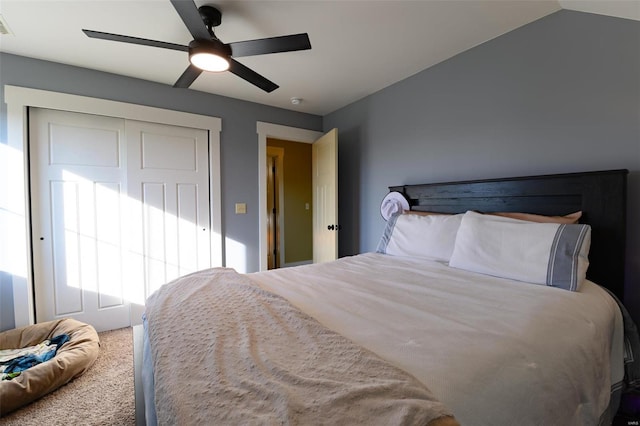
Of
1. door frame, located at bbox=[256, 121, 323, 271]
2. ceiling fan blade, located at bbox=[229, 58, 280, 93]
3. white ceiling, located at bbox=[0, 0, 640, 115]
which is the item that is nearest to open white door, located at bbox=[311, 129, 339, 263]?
door frame, located at bbox=[256, 121, 323, 271]

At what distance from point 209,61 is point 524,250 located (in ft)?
7.09

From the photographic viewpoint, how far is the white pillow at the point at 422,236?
195 cm

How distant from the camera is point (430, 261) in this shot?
1920 mm

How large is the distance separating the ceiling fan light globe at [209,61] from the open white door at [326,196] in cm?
158

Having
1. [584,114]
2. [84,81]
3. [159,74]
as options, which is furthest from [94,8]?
[584,114]

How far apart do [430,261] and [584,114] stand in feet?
4.24

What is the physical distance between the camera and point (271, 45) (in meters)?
1.52

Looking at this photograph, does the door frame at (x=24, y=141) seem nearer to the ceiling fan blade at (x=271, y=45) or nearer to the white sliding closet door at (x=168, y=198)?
the white sliding closet door at (x=168, y=198)

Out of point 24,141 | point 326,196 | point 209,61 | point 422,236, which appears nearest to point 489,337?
point 422,236

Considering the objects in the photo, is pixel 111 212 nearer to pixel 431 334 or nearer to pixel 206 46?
pixel 206 46

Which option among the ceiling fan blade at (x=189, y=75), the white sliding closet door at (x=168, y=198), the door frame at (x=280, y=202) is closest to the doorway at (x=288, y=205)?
the door frame at (x=280, y=202)

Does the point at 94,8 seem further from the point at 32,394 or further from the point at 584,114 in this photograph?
the point at 584,114

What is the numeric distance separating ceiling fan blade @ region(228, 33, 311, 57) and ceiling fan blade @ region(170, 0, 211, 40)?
0.51 feet

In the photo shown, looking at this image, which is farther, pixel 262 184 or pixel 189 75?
pixel 262 184
